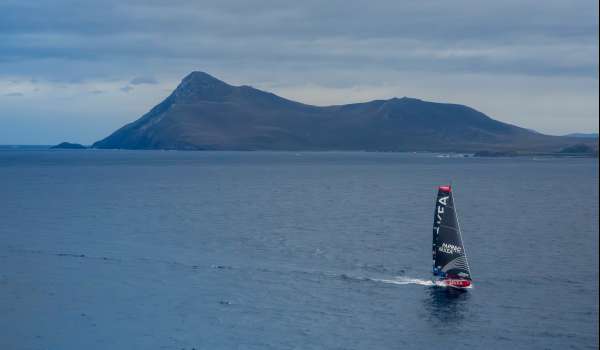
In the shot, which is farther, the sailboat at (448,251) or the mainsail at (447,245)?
the mainsail at (447,245)

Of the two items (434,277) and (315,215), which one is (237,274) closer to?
(434,277)

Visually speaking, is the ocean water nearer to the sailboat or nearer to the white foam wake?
the white foam wake

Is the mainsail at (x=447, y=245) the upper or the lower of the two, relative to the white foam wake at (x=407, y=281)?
upper

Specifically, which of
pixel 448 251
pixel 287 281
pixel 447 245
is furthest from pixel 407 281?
pixel 287 281

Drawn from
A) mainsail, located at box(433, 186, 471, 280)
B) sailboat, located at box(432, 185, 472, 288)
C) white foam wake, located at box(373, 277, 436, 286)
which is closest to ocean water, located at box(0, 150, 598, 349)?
white foam wake, located at box(373, 277, 436, 286)

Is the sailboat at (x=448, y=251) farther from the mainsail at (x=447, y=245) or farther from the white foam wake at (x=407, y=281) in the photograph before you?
the white foam wake at (x=407, y=281)

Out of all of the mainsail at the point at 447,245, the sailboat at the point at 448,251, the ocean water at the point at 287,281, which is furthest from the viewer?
the mainsail at the point at 447,245

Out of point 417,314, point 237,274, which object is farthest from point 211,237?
point 417,314

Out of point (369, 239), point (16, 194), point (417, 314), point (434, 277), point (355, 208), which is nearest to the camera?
point (417, 314)

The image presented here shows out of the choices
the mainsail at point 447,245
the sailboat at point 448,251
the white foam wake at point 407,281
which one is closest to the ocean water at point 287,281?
the white foam wake at point 407,281
